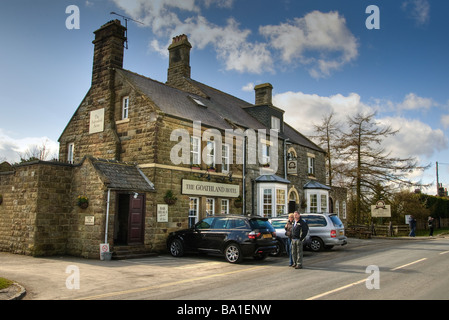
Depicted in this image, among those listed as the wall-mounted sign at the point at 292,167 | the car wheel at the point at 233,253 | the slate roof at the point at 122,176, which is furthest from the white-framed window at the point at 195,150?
the wall-mounted sign at the point at 292,167

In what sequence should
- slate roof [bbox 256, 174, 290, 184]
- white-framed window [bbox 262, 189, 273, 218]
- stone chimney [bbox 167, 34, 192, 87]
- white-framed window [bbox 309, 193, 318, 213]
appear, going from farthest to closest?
white-framed window [bbox 309, 193, 318, 213]
stone chimney [bbox 167, 34, 192, 87]
white-framed window [bbox 262, 189, 273, 218]
slate roof [bbox 256, 174, 290, 184]

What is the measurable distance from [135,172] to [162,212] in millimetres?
2255

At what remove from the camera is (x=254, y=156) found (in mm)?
22859

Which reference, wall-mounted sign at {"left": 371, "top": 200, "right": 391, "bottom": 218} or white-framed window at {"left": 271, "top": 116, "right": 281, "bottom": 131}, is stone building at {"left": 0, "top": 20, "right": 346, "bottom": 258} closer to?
white-framed window at {"left": 271, "top": 116, "right": 281, "bottom": 131}

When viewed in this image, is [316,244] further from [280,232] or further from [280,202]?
[280,202]

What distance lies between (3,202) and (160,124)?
848cm

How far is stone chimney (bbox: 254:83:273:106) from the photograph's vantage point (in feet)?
96.9

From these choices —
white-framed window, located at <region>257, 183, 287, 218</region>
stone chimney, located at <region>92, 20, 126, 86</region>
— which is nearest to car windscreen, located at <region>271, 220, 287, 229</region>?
white-framed window, located at <region>257, 183, 287, 218</region>

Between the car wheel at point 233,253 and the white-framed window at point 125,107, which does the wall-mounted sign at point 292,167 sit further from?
the car wheel at point 233,253

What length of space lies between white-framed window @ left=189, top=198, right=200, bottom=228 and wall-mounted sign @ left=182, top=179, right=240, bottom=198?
19.6 inches

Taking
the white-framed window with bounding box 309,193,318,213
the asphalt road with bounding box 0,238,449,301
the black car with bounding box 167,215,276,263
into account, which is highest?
the white-framed window with bounding box 309,193,318,213

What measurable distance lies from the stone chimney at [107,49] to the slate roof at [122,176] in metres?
5.60

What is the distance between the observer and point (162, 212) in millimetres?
16562

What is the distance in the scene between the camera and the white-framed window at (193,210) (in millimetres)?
18344
